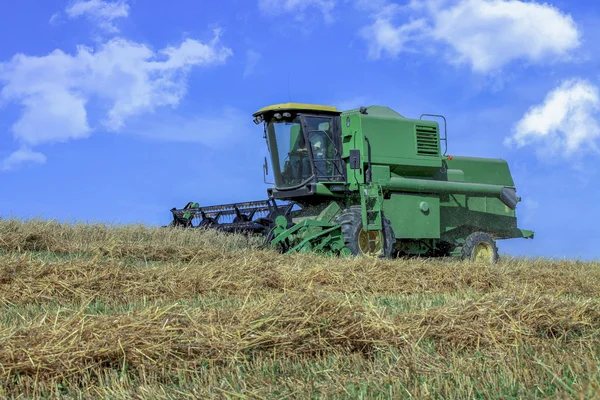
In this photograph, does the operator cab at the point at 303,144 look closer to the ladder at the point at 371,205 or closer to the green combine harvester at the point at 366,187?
the green combine harvester at the point at 366,187

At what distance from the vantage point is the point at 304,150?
10.8 metres

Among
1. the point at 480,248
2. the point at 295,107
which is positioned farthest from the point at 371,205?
the point at 480,248

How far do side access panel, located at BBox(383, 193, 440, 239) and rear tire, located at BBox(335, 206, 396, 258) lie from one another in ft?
1.19

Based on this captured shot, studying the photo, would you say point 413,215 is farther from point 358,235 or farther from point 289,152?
point 289,152

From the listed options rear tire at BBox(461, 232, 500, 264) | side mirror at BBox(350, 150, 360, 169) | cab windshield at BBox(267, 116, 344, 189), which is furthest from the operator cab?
rear tire at BBox(461, 232, 500, 264)

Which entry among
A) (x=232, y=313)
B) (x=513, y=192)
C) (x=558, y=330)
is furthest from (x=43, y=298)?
(x=513, y=192)

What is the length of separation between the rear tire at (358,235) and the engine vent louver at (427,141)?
1985 mm

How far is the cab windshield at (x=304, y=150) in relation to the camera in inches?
424

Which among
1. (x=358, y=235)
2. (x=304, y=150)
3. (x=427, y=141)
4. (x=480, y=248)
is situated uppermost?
(x=427, y=141)

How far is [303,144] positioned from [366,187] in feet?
4.19

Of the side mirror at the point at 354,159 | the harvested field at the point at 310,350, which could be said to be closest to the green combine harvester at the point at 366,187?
the side mirror at the point at 354,159

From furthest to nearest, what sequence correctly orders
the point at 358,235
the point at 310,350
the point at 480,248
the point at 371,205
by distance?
1. the point at 480,248
2. the point at 371,205
3. the point at 358,235
4. the point at 310,350

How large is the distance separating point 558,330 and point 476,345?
0.85 metres

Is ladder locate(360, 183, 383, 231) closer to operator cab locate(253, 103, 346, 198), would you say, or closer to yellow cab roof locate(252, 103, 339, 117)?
operator cab locate(253, 103, 346, 198)
